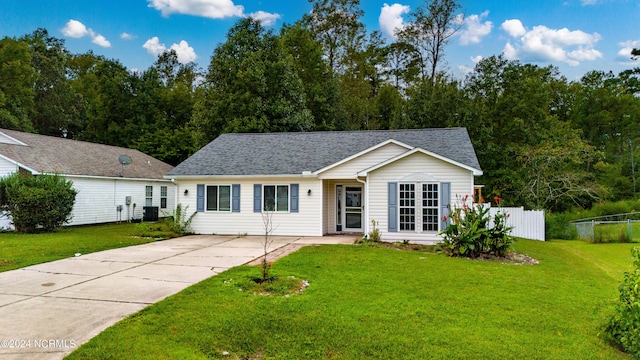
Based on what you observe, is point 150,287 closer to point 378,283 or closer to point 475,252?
point 378,283

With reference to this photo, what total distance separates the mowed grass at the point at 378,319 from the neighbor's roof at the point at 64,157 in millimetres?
13159

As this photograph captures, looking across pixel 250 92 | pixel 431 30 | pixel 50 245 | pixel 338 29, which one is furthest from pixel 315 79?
pixel 50 245

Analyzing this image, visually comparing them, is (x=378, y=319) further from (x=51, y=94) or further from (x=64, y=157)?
(x=51, y=94)

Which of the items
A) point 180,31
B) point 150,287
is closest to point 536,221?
point 150,287

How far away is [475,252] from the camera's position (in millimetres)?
10508

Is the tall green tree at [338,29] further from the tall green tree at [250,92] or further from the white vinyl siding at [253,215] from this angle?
the white vinyl siding at [253,215]

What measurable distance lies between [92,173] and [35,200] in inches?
158

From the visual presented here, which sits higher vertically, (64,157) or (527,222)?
(64,157)

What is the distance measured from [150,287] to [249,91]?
21930 mm

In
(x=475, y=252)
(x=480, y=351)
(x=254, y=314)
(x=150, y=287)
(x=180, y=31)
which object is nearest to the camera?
(x=480, y=351)

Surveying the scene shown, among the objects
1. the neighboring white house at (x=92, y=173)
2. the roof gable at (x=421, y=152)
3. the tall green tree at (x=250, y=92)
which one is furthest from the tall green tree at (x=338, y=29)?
the roof gable at (x=421, y=152)

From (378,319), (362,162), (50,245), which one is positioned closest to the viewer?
(378,319)

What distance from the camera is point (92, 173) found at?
18.4m

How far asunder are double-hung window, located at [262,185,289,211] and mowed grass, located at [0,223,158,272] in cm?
448
